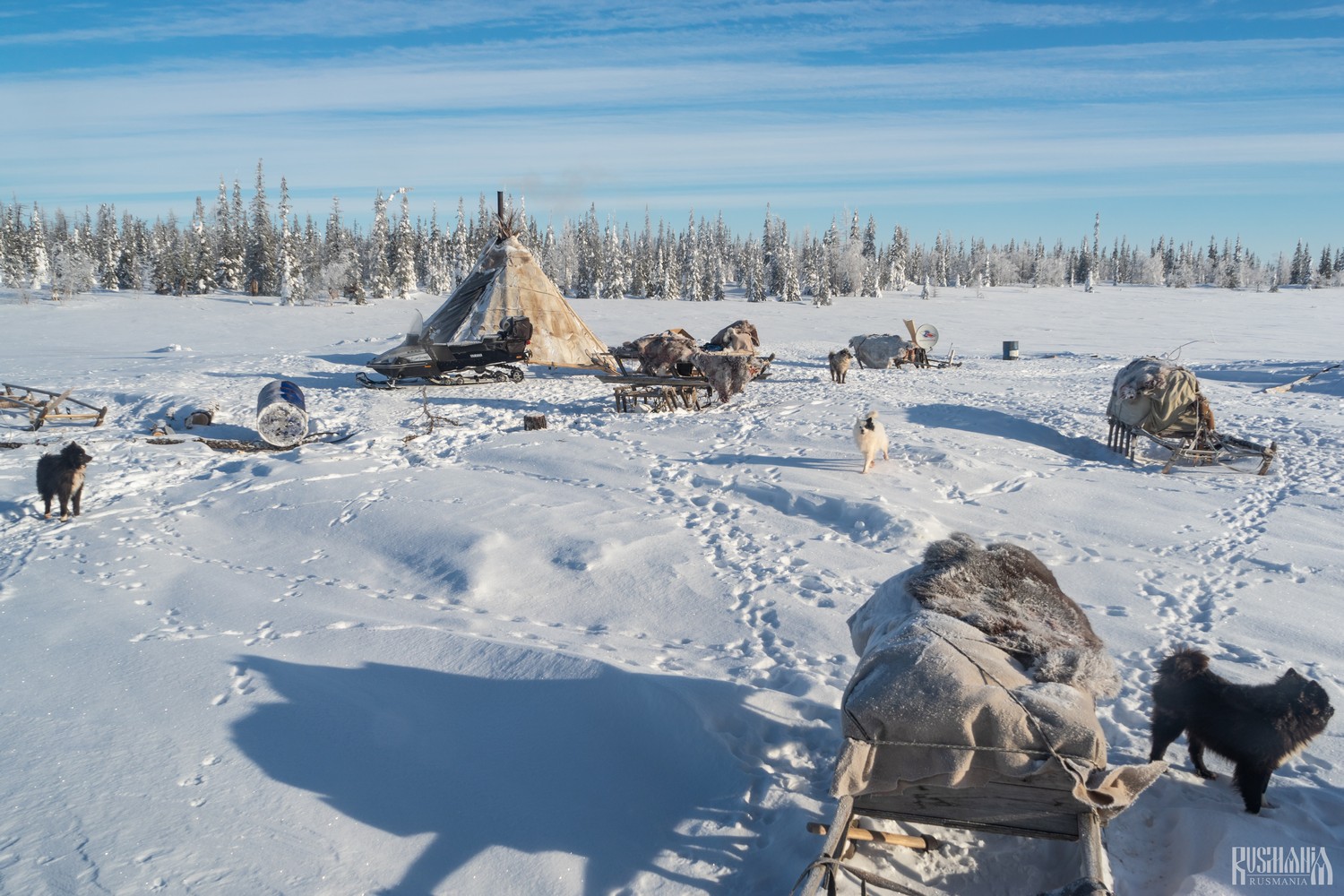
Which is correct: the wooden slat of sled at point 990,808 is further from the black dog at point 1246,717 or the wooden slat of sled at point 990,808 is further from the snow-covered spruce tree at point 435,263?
the snow-covered spruce tree at point 435,263

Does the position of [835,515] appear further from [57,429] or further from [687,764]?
[57,429]

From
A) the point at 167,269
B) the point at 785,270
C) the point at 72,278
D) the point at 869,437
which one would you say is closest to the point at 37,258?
the point at 167,269

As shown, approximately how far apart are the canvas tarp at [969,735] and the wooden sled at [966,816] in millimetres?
78

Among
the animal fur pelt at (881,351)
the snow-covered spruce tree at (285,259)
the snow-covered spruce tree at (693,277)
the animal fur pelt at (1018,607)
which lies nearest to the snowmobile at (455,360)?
the animal fur pelt at (881,351)

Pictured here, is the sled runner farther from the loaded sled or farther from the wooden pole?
the loaded sled

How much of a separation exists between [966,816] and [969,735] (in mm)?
377

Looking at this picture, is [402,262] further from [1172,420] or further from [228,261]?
[1172,420]

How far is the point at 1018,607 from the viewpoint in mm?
4117

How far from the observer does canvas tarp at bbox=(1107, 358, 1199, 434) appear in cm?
1183

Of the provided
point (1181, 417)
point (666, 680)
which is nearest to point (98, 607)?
point (666, 680)

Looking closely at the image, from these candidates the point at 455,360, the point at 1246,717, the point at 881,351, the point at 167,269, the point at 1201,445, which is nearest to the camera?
the point at 1246,717

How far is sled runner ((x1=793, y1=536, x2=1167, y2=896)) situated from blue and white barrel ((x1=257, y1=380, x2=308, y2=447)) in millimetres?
11299

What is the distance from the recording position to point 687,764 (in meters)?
4.30

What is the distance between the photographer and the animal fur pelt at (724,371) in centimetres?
1559
